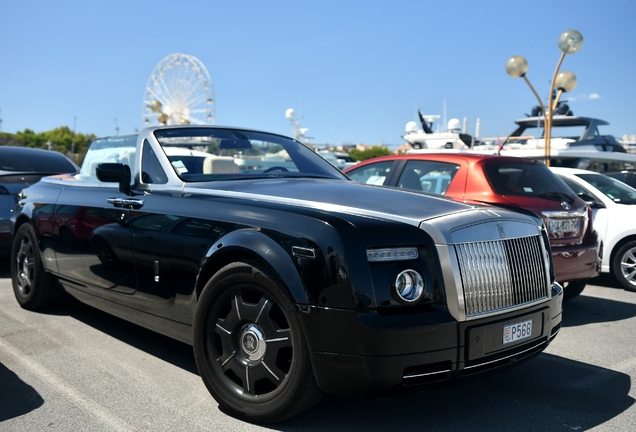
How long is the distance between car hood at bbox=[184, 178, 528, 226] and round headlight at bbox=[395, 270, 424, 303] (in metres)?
0.27

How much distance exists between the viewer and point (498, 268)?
326 cm

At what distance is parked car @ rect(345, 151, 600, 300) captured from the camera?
237 inches

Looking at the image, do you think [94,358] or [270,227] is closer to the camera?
[270,227]

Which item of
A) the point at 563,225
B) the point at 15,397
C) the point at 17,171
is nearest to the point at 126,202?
the point at 15,397

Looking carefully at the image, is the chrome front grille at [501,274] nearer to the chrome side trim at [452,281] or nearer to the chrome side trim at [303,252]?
the chrome side trim at [452,281]

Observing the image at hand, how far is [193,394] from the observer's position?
147 inches

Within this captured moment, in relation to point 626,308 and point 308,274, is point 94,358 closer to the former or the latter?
point 308,274

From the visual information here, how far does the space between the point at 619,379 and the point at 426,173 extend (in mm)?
3157

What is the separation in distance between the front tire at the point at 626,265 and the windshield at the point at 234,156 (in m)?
5.03

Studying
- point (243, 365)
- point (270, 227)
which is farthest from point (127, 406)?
point (270, 227)

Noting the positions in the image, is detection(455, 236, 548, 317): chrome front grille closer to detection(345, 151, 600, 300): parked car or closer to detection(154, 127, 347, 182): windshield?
→ detection(154, 127, 347, 182): windshield

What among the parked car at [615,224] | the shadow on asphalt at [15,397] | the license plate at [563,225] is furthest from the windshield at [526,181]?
the shadow on asphalt at [15,397]

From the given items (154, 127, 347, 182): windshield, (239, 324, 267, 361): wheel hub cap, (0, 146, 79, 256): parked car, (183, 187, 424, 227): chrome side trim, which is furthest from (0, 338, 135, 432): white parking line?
(0, 146, 79, 256): parked car

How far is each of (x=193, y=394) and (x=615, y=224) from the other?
6537 millimetres
